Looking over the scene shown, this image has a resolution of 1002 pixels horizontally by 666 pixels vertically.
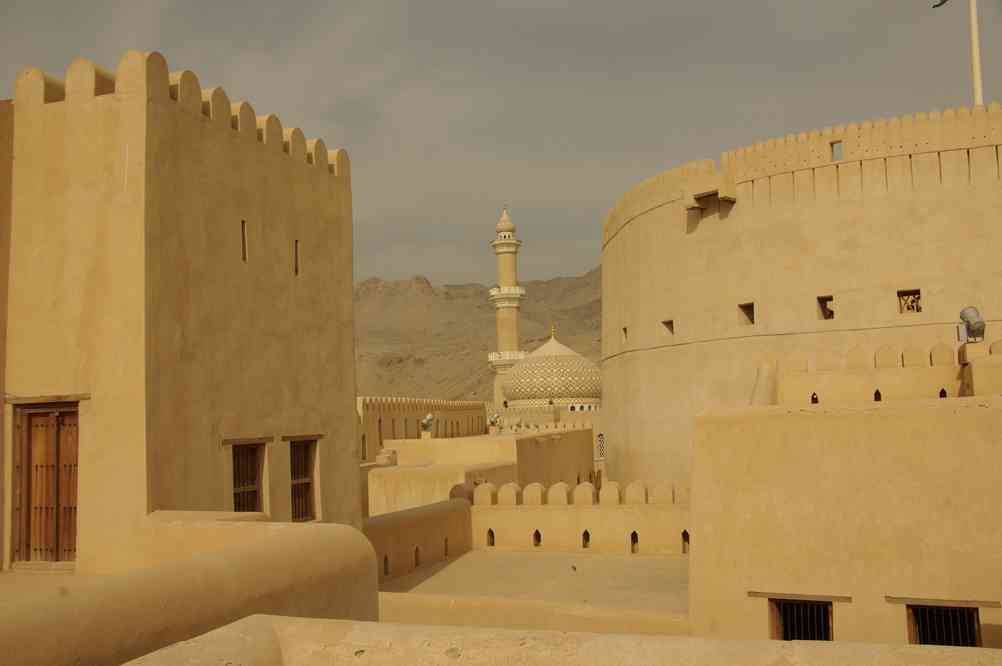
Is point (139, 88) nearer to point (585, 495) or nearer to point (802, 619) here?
point (802, 619)

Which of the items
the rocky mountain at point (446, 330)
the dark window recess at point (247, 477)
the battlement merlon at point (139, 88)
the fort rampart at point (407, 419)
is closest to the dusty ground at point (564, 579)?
the dark window recess at point (247, 477)

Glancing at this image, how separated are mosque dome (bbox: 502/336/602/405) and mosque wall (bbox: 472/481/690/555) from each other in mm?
19365

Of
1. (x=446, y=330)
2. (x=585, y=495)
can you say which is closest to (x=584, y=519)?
(x=585, y=495)

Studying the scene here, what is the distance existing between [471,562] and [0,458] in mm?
7379

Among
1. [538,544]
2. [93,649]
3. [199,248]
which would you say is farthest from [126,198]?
[538,544]

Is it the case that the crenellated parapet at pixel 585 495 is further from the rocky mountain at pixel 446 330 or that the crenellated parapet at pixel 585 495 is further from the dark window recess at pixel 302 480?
the rocky mountain at pixel 446 330

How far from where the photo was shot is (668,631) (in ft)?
27.9

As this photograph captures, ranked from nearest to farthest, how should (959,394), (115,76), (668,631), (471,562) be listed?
(115,76) < (668,631) < (959,394) < (471,562)

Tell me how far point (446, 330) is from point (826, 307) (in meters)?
81.2

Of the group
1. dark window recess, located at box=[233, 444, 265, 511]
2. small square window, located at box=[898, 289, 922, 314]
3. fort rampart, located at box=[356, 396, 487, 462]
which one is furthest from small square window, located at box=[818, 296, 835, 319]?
→ dark window recess, located at box=[233, 444, 265, 511]

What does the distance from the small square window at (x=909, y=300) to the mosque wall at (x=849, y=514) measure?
9133 millimetres

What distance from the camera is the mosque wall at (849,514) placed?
6.92 m

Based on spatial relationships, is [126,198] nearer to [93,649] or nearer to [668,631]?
[93,649]

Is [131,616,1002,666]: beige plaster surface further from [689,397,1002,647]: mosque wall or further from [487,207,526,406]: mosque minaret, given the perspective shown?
[487,207,526,406]: mosque minaret
